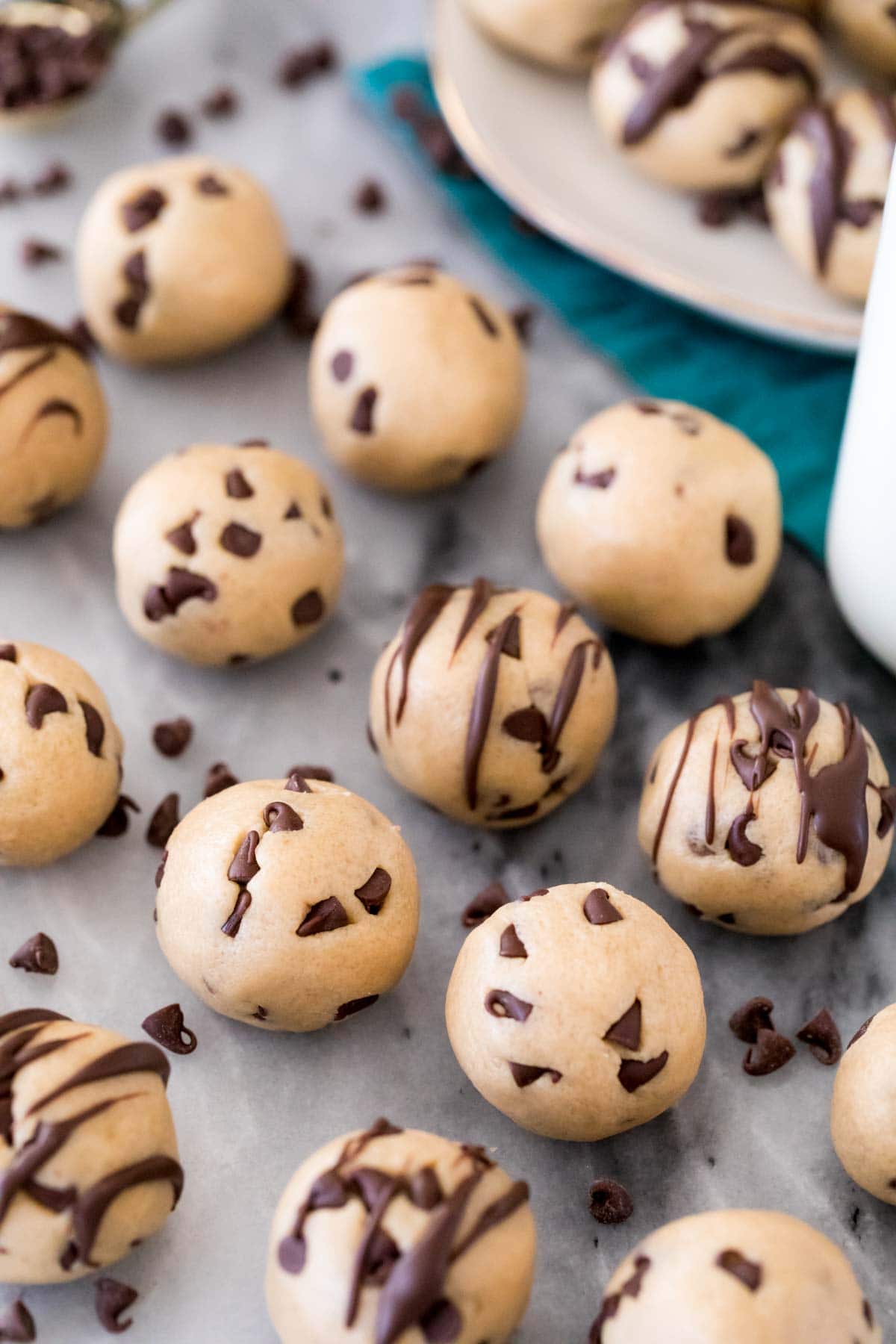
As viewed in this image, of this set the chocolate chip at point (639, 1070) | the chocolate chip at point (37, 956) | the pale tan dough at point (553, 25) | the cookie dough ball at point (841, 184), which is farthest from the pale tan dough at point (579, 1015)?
the pale tan dough at point (553, 25)

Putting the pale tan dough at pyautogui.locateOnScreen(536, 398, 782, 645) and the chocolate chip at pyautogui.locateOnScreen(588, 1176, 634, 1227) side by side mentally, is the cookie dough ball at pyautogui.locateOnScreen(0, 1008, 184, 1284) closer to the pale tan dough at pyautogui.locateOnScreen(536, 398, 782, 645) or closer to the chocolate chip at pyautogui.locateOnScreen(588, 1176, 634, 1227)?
the chocolate chip at pyautogui.locateOnScreen(588, 1176, 634, 1227)

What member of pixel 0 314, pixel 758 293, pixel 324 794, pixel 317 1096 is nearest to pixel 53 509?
pixel 0 314

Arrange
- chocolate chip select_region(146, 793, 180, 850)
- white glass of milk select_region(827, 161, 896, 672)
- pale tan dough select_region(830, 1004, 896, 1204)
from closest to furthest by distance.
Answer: pale tan dough select_region(830, 1004, 896, 1204) < white glass of milk select_region(827, 161, 896, 672) < chocolate chip select_region(146, 793, 180, 850)

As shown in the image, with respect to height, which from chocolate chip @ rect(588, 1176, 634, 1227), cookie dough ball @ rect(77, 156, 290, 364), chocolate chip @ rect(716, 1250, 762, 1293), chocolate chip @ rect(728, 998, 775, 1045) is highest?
cookie dough ball @ rect(77, 156, 290, 364)

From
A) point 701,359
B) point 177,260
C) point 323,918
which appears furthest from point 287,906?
point 701,359

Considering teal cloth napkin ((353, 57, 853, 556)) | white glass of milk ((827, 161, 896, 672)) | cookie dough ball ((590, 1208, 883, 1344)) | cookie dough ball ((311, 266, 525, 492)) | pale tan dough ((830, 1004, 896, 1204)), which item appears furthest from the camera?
teal cloth napkin ((353, 57, 853, 556))

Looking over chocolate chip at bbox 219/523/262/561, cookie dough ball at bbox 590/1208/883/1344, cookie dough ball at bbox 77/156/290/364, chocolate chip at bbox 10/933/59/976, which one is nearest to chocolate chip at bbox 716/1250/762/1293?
cookie dough ball at bbox 590/1208/883/1344

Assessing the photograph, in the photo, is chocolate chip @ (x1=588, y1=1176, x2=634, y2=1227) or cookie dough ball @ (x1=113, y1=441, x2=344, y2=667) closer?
chocolate chip @ (x1=588, y1=1176, x2=634, y2=1227)

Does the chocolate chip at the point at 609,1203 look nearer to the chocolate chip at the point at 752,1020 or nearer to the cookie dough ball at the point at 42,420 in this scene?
the chocolate chip at the point at 752,1020
